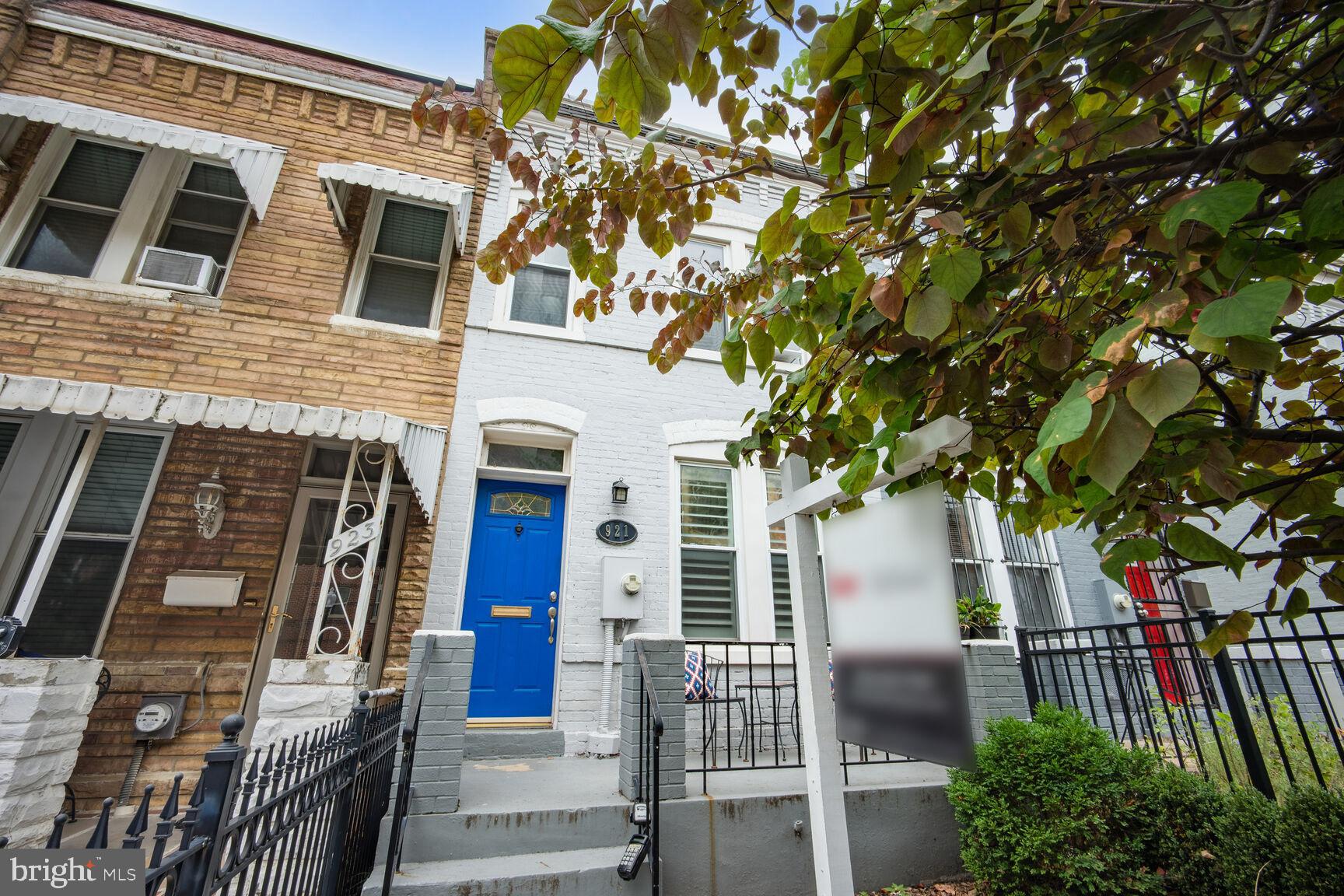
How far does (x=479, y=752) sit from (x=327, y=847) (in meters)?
2.32

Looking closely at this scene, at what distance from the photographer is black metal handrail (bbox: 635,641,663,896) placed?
323cm

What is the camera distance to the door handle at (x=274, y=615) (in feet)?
17.6

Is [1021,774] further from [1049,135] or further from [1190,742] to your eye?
[1049,135]

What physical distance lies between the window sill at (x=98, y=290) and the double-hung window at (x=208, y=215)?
0.39m

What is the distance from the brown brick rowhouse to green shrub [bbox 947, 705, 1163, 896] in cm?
447

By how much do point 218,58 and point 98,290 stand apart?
9.66ft

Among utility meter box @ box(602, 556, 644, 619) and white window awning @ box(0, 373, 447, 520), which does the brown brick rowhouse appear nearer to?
white window awning @ box(0, 373, 447, 520)

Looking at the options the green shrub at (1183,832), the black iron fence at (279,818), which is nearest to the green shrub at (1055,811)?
the green shrub at (1183,832)

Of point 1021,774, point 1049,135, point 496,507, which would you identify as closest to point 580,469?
point 496,507

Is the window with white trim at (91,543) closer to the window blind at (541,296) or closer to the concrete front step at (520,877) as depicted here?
the window blind at (541,296)

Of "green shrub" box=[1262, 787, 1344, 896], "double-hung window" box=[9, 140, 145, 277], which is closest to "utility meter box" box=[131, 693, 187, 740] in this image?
"double-hung window" box=[9, 140, 145, 277]

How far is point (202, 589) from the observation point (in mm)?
5121

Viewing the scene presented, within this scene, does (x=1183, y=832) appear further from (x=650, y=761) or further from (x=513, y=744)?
(x=513, y=744)

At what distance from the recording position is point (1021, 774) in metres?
3.64
